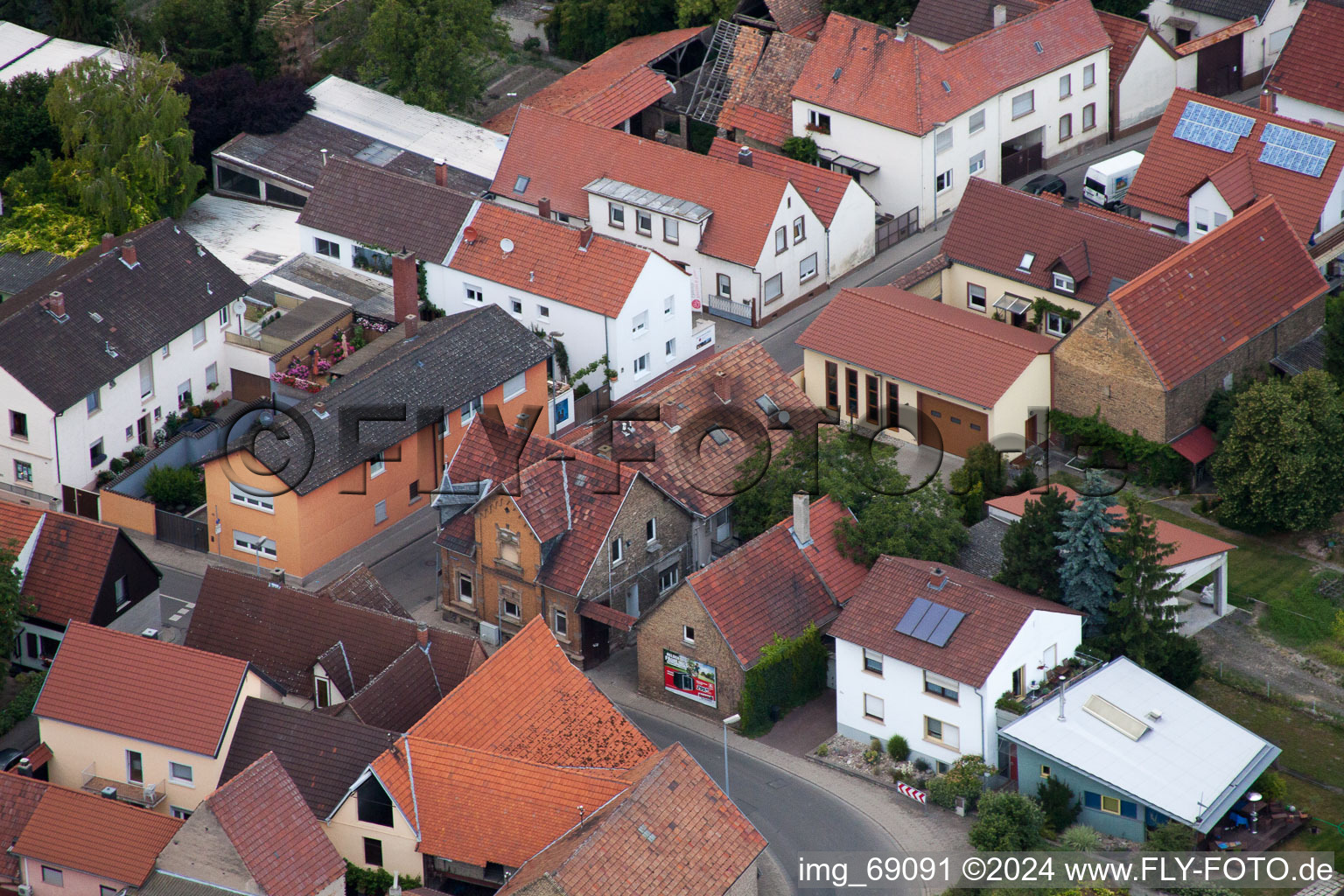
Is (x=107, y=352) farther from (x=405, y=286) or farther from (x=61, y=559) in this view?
(x=405, y=286)

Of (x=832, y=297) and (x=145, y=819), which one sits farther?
(x=832, y=297)

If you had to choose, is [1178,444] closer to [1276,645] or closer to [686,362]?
[1276,645]

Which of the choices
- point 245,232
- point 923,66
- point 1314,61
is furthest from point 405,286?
point 1314,61

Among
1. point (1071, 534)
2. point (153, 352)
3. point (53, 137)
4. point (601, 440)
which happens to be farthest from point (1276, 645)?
point (53, 137)

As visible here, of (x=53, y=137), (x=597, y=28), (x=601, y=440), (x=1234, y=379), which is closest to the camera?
(x=601, y=440)

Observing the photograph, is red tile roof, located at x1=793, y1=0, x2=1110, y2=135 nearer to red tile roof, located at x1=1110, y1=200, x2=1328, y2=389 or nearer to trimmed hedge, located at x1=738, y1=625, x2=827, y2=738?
red tile roof, located at x1=1110, y1=200, x2=1328, y2=389

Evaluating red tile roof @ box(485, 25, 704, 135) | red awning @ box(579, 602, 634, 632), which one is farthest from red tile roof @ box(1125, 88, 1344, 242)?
red awning @ box(579, 602, 634, 632)
